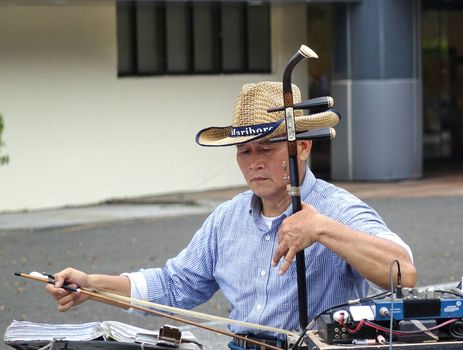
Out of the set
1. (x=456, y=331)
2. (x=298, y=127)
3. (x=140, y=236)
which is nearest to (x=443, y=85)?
A: (x=140, y=236)

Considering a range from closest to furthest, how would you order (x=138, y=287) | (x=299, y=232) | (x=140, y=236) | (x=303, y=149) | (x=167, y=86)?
(x=299, y=232) < (x=303, y=149) < (x=138, y=287) < (x=140, y=236) < (x=167, y=86)

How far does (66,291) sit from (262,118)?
94cm

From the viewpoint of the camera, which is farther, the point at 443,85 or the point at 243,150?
the point at 443,85

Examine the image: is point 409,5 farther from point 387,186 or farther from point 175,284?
point 175,284

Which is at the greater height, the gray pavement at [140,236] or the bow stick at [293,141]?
the bow stick at [293,141]

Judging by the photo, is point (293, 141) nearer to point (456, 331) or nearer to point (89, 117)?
point (456, 331)

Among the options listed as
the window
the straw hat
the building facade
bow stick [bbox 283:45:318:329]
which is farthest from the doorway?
bow stick [bbox 283:45:318:329]

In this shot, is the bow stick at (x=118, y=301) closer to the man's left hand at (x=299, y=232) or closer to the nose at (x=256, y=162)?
the man's left hand at (x=299, y=232)

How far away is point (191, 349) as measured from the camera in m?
3.95

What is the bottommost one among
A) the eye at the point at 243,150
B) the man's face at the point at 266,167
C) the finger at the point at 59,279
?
the finger at the point at 59,279

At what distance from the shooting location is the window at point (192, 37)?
1791 centimetres

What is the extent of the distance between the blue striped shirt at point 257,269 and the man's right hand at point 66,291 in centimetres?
45

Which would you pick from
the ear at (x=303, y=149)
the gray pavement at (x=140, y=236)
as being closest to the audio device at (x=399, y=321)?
the ear at (x=303, y=149)

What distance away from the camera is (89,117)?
1736 cm
